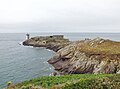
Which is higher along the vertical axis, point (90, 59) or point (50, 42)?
point (90, 59)

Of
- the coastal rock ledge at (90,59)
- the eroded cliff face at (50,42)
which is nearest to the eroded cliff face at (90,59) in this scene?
the coastal rock ledge at (90,59)

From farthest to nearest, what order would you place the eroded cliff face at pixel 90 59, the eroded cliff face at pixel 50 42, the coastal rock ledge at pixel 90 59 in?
the eroded cliff face at pixel 50 42 → the eroded cliff face at pixel 90 59 → the coastal rock ledge at pixel 90 59

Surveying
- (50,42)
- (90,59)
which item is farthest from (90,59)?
(50,42)

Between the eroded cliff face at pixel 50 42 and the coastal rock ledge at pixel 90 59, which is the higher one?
the coastal rock ledge at pixel 90 59

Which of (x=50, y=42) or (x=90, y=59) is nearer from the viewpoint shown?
(x=90, y=59)

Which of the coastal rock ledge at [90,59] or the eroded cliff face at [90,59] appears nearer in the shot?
the coastal rock ledge at [90,59]

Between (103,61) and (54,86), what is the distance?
115ft

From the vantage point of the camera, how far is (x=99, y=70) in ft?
175

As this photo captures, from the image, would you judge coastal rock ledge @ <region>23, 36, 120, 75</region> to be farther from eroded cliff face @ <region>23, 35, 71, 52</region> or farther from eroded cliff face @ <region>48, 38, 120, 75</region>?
eroded cliff face @ <region>23, 35, 71, 52</region>

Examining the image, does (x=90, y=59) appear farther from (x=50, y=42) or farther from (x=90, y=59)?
(x=50, y=42)

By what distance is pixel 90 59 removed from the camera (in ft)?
198

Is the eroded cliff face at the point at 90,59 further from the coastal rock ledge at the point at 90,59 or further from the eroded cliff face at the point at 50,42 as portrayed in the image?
the eroded cliff face at the point at 50,42

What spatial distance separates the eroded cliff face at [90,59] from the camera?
178ft

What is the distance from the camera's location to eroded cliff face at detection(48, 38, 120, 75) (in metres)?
54.4
